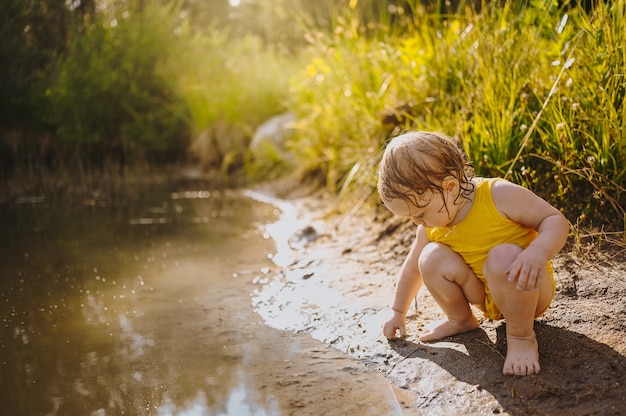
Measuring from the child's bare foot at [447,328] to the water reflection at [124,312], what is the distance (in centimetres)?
69

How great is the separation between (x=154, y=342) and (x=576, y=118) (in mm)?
2227

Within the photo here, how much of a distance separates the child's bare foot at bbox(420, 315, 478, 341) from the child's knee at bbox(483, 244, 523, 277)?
0.33 meters

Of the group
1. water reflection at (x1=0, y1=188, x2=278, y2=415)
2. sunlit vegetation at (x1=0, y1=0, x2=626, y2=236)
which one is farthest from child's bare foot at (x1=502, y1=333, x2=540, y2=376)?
sunlit vegetation at (x1=0, y1=0, x2=626, y2=236)

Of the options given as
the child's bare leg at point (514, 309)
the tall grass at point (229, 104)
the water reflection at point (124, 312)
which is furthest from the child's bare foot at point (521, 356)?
the tall grass at point (229, 104)

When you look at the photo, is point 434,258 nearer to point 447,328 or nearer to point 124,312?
point 447,328

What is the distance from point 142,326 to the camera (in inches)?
108

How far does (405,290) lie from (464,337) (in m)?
0.29

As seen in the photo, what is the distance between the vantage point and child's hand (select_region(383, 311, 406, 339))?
96.6 inches

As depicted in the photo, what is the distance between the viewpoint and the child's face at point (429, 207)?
2191 millimetres

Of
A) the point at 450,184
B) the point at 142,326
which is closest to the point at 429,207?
the point at 450,184

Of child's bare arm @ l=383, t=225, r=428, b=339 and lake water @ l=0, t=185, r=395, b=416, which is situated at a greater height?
child's bare arm @ l=383, t=225, r=428, b=339

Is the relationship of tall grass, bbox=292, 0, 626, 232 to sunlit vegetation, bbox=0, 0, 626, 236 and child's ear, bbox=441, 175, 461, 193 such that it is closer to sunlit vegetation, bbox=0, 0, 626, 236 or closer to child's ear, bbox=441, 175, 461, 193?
sunlit vegetation, bbox=0, 0, 626, 236

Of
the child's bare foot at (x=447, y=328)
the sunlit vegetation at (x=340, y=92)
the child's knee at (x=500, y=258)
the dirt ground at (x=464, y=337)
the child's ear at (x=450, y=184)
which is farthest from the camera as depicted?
the sunlit vegetation at (x=340, y=92)

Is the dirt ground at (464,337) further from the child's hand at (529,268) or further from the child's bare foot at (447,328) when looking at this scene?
the child's hand at (529,268)
